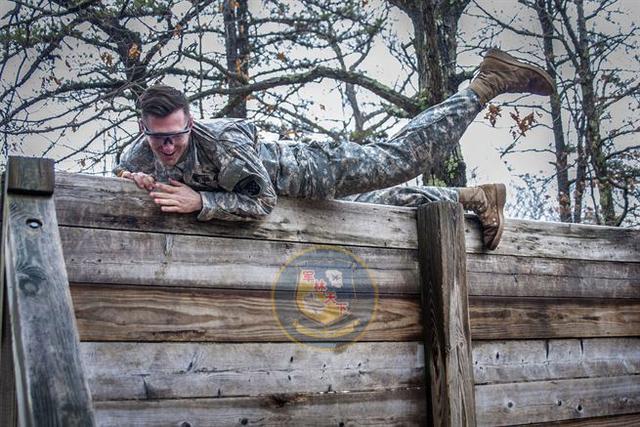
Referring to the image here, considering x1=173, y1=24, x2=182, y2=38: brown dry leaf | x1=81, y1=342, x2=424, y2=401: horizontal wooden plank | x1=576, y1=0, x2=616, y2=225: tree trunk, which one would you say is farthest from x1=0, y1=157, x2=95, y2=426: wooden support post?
x1=576, y1=0, x2=616, y2=225: tree trunk

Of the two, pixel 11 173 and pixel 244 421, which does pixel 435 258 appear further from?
pixel 11 173

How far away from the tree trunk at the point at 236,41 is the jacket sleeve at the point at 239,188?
602 centimetres

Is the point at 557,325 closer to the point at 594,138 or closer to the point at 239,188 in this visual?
the point at 239,188

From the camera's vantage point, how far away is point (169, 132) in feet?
11.1

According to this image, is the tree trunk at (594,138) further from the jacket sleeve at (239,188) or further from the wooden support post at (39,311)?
the wooden support post at (39,311)

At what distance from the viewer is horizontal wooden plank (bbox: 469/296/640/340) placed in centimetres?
407

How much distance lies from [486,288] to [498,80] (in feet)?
4.74

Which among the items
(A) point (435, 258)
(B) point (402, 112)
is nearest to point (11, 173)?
(A) point (435, 258)

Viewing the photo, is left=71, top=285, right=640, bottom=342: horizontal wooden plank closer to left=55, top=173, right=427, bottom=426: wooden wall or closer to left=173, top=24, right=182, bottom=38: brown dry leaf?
left=55, top=173, right=427, bottom=426: wooden wall

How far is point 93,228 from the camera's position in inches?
119

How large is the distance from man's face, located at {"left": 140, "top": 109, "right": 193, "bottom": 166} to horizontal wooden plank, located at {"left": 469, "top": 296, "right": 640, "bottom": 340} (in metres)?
1.76

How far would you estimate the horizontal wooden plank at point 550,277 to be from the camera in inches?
163

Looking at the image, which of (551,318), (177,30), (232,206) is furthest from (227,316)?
(177,30)

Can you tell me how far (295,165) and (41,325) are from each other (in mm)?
1892
